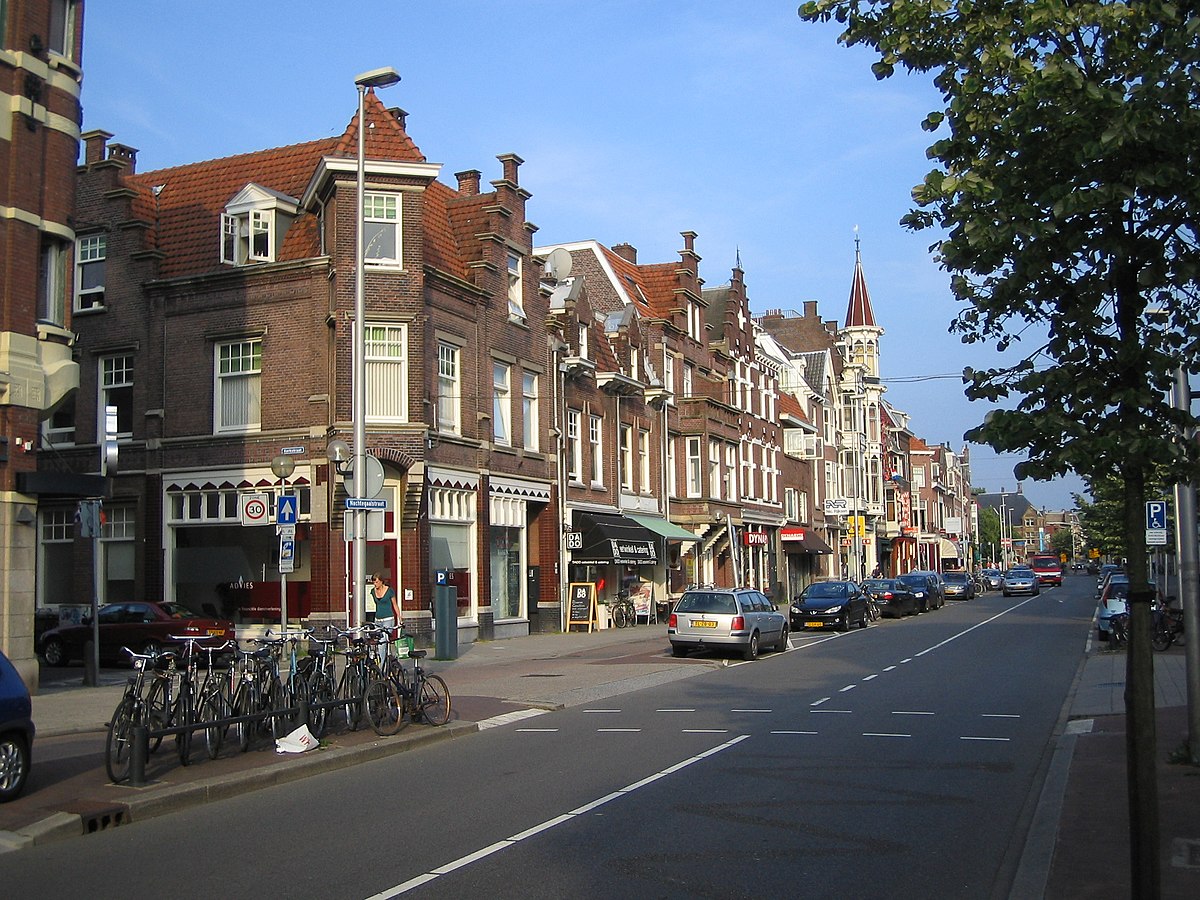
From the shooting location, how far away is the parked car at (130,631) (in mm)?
23391

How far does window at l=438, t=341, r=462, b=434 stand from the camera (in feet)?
92.9

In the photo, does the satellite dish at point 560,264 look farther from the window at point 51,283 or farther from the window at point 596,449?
the window at point 51,283

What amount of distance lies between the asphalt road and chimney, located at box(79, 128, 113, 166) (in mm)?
23539

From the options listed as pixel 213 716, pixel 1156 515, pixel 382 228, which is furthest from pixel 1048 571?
pixel 213 716

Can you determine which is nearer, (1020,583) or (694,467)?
(694,467)

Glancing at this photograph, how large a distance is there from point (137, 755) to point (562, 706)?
8035 millimetres

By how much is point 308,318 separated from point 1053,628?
78.4ft

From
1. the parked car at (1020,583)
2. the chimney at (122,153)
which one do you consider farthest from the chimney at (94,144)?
the parked car at (1020,583)

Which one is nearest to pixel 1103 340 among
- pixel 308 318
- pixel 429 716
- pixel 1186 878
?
pixel 1186 878

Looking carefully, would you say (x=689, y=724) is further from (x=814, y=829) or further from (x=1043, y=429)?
(x=1043, y=429)

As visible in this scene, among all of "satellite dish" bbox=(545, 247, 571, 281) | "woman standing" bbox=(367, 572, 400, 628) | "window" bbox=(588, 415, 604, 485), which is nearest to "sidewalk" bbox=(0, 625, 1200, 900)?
"woman standing" bbox=(367, 572, 400, 628)

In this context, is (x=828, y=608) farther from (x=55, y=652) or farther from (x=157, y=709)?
(x=157, y=709)

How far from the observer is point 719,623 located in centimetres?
2484

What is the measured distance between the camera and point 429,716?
1459 centimetres
